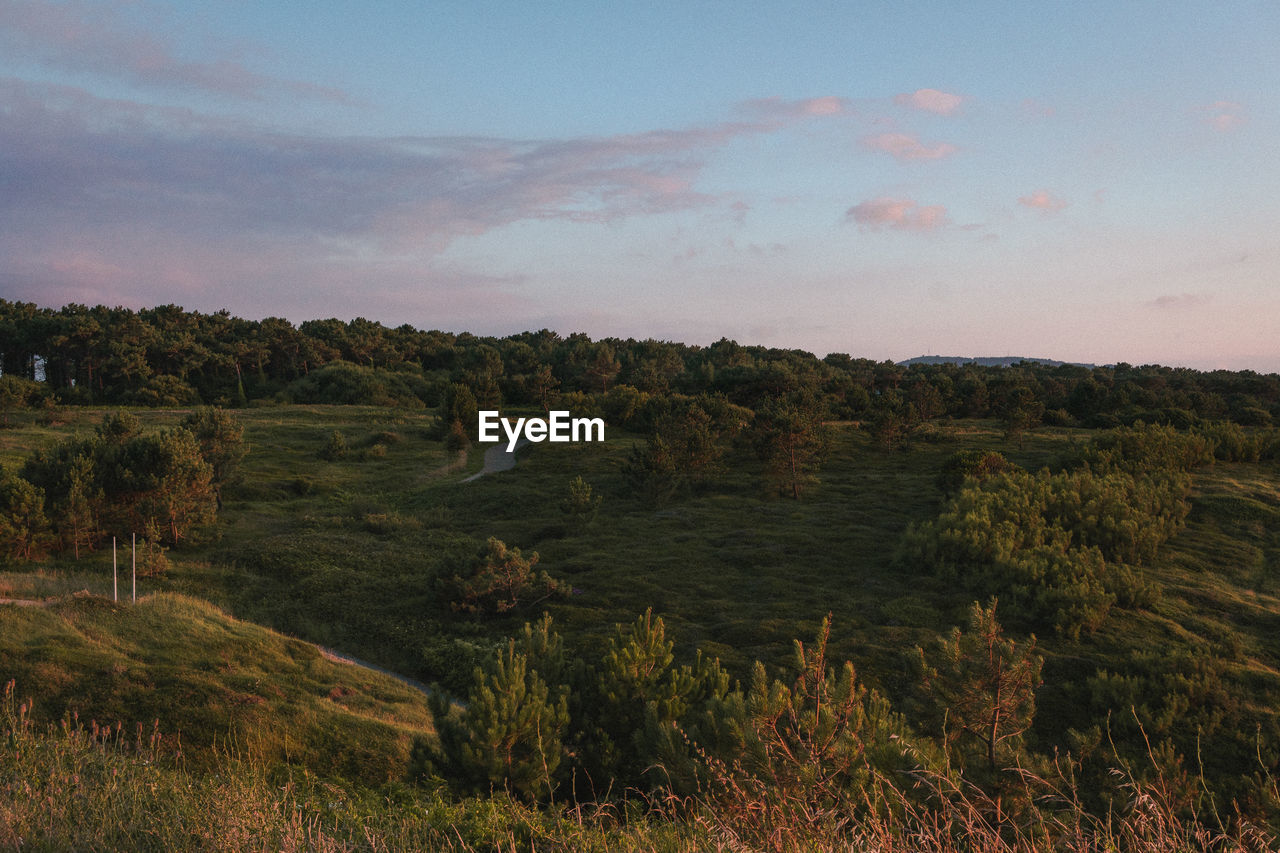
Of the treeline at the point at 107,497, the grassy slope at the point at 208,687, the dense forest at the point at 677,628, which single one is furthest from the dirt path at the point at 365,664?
the treeline at the point at 107,497

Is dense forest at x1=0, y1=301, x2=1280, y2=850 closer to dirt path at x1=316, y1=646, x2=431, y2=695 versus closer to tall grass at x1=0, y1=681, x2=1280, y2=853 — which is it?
tall grass at x1=0, y1=681, x2=1280, y2=853

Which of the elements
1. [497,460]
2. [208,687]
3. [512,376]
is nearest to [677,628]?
[208,687]

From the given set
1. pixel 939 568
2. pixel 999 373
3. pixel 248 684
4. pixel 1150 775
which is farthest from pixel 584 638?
pixel 999 373

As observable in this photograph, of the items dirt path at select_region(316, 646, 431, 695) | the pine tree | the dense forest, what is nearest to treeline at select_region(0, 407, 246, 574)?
the dense forest

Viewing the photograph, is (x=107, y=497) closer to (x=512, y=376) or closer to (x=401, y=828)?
(x=401, y=828)

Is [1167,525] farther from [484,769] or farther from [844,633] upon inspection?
[484,769]

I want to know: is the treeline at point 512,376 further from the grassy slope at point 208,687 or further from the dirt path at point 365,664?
the grassy slope at point 208,687

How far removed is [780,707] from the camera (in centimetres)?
739

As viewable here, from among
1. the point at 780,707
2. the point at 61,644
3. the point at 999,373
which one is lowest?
the point at 61,644

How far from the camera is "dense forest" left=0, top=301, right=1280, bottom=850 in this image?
6.32 meters

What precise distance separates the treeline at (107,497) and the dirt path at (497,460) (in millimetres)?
15726

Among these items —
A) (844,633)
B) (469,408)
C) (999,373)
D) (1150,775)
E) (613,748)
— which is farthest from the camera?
(999,373)

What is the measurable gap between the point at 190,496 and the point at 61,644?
16597 millimetres

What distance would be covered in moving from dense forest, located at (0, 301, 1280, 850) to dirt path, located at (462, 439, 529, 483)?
1.90 meters
